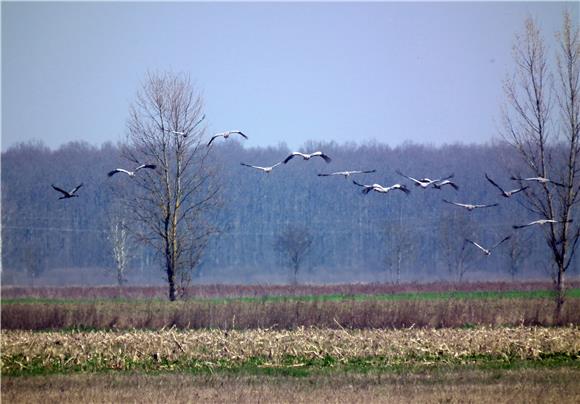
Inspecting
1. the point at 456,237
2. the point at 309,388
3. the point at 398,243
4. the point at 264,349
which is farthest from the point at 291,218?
the point at 309,388

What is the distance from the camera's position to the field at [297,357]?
15625 millimetres

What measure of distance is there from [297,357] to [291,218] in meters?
74.4

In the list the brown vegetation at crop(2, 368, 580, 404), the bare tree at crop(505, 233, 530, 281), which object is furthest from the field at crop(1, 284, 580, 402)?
the bare tree at crop(505, 233, 530, 281)

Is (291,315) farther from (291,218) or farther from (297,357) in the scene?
(291,218)

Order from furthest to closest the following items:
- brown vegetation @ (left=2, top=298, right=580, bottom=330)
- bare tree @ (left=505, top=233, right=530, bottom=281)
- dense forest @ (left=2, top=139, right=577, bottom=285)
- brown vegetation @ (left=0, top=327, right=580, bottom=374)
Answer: dense forest @ (left=2, top=139, right=577, bottom=285)
bare tree @ (left=505, top=233, right=530, bottom=281)
brown vegetation @ (left=2, top=298, right=580, bottom=330)
brown vegetation @ (left=0, top=327, right=580, bottom=374)

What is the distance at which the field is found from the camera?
615 inches

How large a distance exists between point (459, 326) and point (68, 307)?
1445cm

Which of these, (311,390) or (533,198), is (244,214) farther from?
(311,390)

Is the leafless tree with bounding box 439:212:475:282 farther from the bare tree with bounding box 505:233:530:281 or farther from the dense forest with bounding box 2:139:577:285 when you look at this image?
the bare tree with bounding box 505:233:530:281

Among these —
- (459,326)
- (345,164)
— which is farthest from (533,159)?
(345,164)

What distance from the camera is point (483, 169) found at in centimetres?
9438

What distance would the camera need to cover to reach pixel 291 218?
3691 inches

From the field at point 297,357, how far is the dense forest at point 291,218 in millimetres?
41542

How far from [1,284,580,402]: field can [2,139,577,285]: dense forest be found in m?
41.5
